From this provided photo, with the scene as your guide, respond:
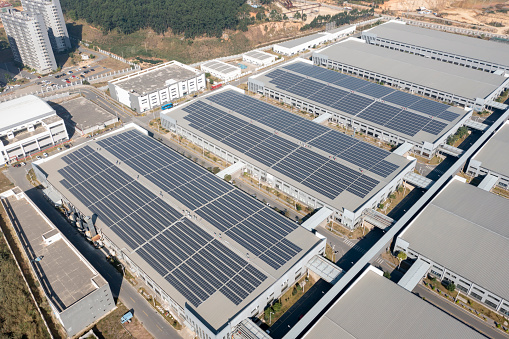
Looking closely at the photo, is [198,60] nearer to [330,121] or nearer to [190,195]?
[330,121]

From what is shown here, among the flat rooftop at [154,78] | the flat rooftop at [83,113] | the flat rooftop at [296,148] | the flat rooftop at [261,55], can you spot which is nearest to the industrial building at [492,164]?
the flat rooftop at [296,148]

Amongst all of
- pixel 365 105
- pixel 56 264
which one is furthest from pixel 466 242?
pixel 56 264

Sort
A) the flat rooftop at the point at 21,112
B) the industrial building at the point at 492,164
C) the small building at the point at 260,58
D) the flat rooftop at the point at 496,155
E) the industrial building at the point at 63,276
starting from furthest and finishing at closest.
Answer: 1. the small building at the point at 260,58
2. the flat rooftop at the point at 21,112
3. the flat rooftop at the point at 496,155
4. the industrial building at the point at 492,164
5. the industrial building at the point at 63,276

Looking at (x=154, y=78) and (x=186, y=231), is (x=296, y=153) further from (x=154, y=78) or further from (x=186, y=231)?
(x=154, y=78)

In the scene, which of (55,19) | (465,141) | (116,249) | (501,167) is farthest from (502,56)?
(55,19)

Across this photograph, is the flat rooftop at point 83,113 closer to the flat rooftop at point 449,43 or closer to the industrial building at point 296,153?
the industrial building at point 296,153

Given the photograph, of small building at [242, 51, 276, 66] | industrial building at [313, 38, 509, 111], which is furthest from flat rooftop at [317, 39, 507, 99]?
small building at [242, 51, 276, 66]
